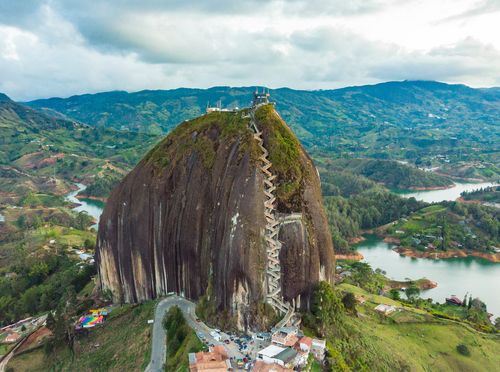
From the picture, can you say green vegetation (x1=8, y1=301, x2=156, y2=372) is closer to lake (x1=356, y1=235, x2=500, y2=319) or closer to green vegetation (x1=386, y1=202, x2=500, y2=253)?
lake (x1=356, y1=235, x2=500, y2=319)

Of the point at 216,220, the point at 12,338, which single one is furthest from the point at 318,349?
the point at 12,338

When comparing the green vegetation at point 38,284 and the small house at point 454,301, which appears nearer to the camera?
the green vegetation at point 38,284

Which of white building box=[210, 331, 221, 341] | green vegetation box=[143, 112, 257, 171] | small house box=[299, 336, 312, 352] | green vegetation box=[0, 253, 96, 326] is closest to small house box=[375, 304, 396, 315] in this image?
small house box=[299, 336, 312, 352]

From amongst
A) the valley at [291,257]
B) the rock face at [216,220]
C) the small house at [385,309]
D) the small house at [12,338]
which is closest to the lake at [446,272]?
the valley at [291,257]

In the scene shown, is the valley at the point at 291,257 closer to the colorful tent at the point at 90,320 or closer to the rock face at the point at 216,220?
the rock face at the point at 216,220

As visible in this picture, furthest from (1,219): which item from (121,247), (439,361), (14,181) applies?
(439,361)

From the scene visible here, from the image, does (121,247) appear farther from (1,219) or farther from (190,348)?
(1,219)

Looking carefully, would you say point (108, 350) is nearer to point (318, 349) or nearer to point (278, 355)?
point (278, 355)
